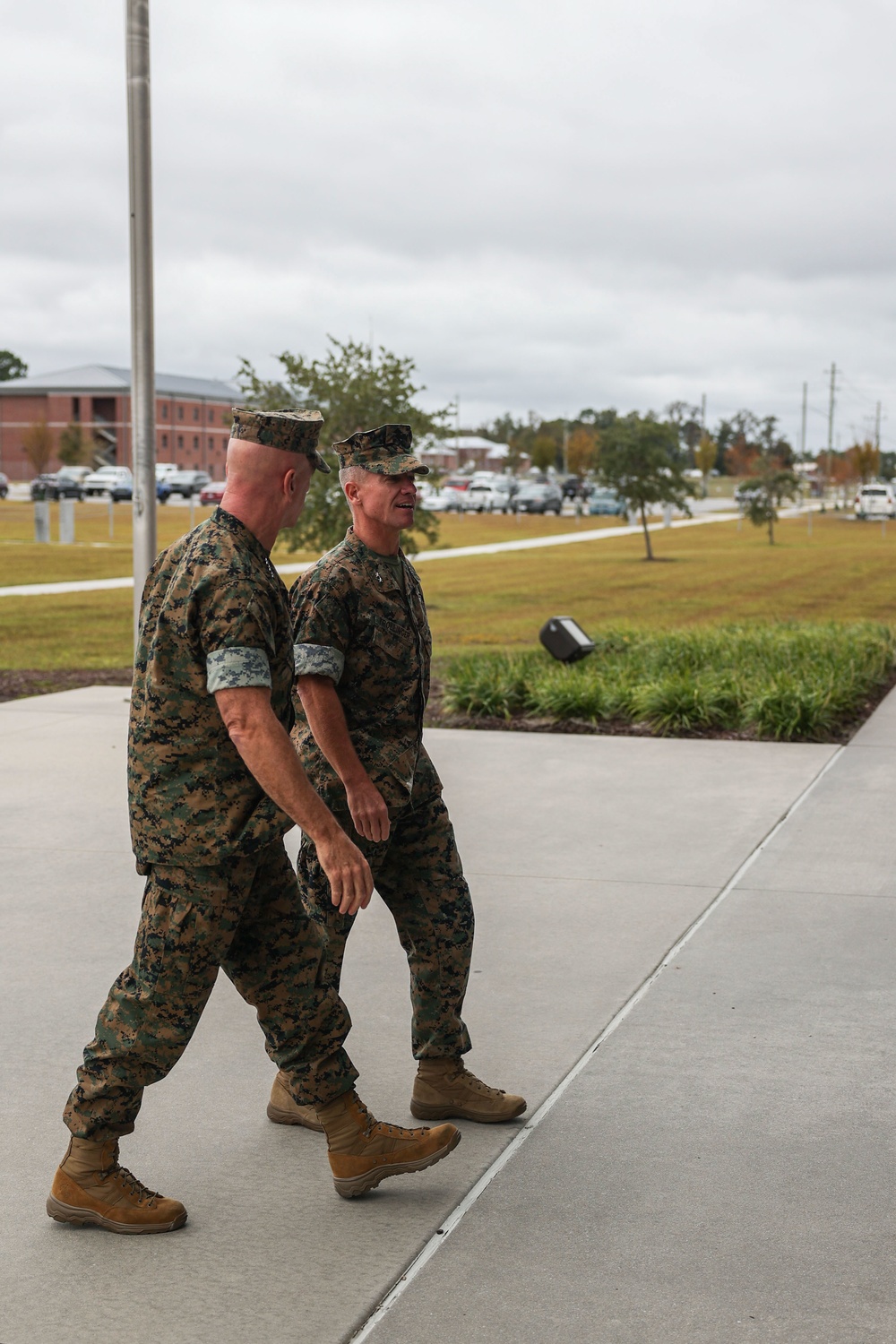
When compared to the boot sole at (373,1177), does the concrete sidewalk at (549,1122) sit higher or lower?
lower

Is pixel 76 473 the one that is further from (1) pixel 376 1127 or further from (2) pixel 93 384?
(1) pixel 376 1127

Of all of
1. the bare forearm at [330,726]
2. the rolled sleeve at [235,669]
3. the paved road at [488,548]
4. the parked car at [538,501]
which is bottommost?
the paved road at [488,548]

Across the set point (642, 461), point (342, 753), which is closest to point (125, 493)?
point (642, 461)

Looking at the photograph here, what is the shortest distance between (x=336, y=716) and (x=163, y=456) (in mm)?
111295

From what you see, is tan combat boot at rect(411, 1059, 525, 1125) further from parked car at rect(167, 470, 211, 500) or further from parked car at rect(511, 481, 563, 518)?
parked car at rect(167, 470, 211, 500)

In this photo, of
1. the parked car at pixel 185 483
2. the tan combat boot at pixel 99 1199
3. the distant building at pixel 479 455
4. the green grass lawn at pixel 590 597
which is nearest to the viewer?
the tan combat boot at pixel 99 1199

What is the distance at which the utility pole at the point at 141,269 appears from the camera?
11.1 m

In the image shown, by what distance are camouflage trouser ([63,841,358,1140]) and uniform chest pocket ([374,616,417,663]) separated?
675mm

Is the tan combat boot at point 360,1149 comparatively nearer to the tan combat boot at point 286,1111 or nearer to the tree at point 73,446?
the tan combat boot at point 286,1111

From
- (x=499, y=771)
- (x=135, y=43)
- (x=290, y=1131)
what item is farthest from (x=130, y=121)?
(x=290, y=1131)

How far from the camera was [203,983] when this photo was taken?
11.0 ft

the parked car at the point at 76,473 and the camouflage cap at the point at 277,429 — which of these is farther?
the parked car at the point at 76,473

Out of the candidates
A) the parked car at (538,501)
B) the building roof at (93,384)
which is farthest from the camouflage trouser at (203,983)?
the building roof at (93,384)

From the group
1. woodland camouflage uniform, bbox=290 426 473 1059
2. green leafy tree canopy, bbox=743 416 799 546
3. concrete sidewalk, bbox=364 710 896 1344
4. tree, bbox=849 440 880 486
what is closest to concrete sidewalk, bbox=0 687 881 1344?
concrete sidewalk, bbox=364 710 896 1344
